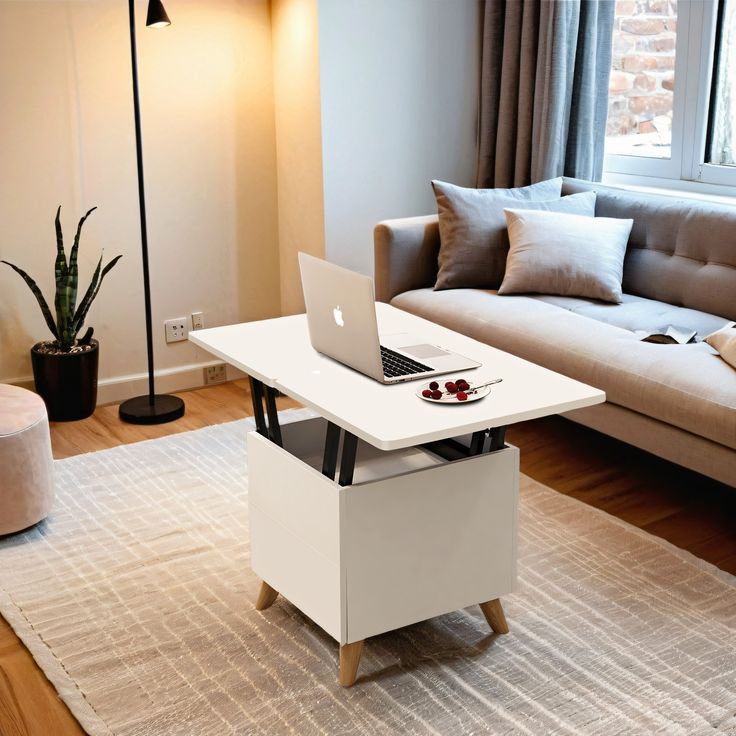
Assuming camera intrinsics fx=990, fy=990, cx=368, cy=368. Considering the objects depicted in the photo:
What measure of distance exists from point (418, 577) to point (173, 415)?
193 cm

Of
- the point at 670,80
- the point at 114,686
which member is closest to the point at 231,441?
the point at 114,686

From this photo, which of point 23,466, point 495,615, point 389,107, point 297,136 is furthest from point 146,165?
point 495,615

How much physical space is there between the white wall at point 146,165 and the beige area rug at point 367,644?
1.20 m

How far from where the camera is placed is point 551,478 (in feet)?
10.9

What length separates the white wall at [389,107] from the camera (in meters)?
4.03

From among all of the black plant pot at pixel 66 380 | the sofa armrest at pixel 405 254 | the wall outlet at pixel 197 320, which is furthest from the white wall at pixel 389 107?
the black plant pot at pixel 66 380

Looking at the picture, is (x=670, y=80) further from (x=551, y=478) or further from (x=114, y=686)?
(x=114, y=686)

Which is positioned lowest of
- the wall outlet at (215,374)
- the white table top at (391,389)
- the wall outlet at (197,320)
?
the wall outlet at (215,374)

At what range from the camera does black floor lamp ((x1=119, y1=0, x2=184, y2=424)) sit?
3461 millimetres

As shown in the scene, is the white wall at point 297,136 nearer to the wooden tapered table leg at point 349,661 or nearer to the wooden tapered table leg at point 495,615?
the wooden tapered table leg at point 495,615

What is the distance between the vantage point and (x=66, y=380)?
376 centimetres

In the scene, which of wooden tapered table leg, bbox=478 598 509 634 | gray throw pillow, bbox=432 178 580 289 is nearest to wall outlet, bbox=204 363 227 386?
gray throw pillow, bbox=432 178 580 289

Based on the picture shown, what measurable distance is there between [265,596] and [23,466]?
2.74 ft

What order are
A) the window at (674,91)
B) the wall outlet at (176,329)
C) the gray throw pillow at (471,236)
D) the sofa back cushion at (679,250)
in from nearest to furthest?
the sofa back cushion at (679,250), the gray throw pillow at (471,236), the window at (674,91), the wall outlet at (176,329)
